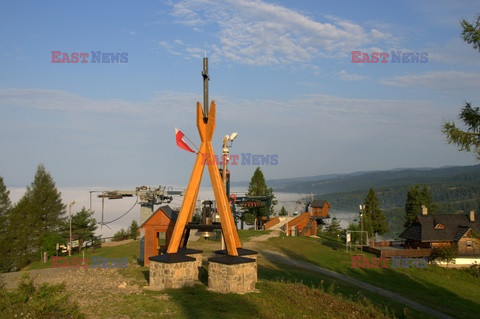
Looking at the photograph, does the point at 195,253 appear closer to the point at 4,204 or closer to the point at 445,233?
the point at 4,204

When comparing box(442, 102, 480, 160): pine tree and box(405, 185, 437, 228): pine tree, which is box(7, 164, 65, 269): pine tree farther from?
box(405, 185, 437, 228): pine tree

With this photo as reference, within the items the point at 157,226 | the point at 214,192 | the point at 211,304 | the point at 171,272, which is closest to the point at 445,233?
the point at 157,226

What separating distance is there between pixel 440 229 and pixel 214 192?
33.7 metres

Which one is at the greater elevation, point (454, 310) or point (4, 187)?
point (4, 187)

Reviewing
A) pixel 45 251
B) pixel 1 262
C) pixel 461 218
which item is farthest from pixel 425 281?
pixel 1 262

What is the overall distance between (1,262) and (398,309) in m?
31.1

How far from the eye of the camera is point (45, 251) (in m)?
32.6

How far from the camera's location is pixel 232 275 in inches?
583

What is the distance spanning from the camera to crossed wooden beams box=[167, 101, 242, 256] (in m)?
15.8

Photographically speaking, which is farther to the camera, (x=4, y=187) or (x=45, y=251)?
(x=4, y=187)

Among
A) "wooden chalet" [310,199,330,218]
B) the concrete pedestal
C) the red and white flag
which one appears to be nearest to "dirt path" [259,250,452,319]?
the concrete pedestal

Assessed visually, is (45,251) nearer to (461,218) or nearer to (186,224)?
(186,224)

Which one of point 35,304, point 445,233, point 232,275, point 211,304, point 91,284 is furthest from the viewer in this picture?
point 445,233

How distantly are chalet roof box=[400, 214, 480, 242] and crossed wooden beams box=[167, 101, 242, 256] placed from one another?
1235 inches
